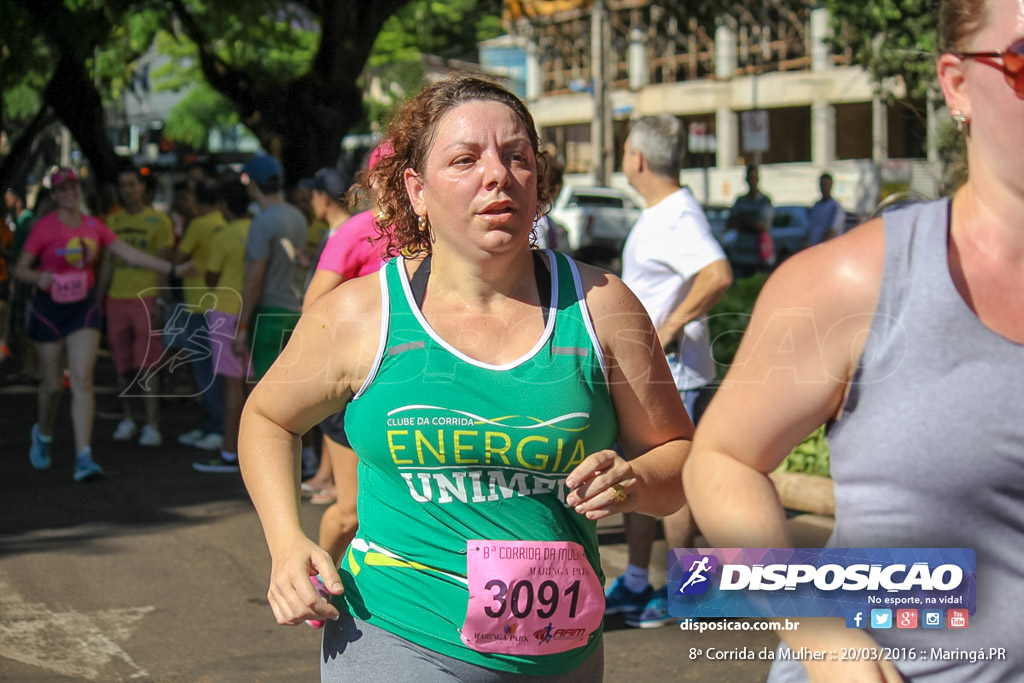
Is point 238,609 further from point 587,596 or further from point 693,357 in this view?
point 587,596

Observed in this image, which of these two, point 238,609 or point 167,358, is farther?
point 167,358

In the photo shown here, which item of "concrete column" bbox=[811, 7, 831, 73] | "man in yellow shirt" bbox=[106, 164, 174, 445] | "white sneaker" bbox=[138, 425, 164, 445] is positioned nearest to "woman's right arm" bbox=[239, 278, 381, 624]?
"man in yellow shirt" bbox=[106, 164, 174, 445]

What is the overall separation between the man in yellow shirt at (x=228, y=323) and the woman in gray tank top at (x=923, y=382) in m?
7.60

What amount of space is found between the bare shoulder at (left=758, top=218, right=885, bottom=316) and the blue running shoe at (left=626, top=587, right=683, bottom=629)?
404 cm

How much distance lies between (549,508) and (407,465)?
31 centimetres

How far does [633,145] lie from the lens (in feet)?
20.0

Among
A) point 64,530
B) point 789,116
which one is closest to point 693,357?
point 64,530

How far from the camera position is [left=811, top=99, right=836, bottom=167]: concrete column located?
4597 centimetres

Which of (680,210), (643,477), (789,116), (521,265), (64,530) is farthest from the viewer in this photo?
(789,116)

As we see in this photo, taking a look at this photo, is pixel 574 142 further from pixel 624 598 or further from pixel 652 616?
pixel 652 616

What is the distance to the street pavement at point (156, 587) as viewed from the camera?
5.18 m

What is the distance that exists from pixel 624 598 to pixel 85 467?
441cm

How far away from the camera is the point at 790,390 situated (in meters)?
1.82

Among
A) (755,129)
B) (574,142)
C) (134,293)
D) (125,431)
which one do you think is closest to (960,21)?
(134,293)
